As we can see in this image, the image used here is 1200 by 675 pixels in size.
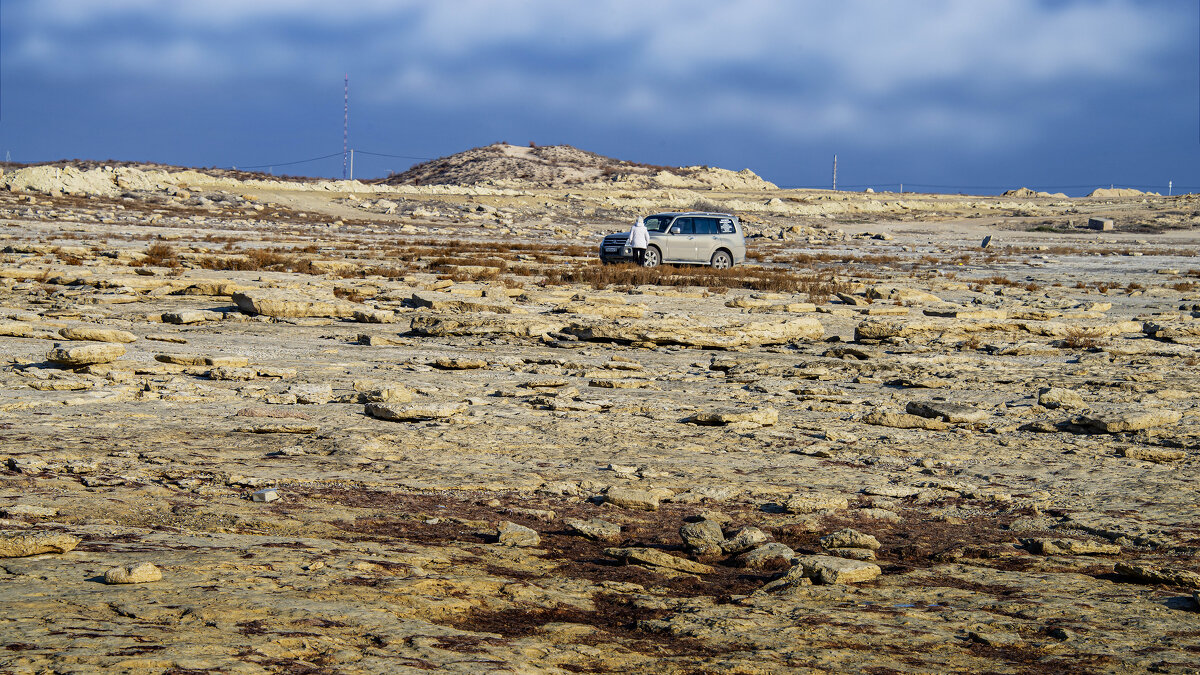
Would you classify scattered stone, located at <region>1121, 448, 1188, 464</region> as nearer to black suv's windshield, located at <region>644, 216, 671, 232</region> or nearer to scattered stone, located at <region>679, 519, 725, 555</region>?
scattered stone, located at <region>679, 519, 725, 555</region>

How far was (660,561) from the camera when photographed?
5328 mm

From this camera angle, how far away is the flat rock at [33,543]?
4.57 m

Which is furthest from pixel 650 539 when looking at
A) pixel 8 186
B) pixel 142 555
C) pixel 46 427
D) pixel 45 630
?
pixel 8 186

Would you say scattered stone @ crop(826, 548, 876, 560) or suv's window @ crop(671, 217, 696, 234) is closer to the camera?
scattered stone @ crop(826, 548, 876, 560)

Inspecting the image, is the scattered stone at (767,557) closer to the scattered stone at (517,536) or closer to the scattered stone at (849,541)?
the scattered stone at (849,541)

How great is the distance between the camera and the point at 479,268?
27109mm

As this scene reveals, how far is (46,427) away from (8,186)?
221 ft

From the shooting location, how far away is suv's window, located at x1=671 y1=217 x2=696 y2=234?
1119 inches

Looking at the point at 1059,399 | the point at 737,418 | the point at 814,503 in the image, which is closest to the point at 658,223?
the point at 1059,399

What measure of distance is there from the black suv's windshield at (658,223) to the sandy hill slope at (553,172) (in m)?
65.5

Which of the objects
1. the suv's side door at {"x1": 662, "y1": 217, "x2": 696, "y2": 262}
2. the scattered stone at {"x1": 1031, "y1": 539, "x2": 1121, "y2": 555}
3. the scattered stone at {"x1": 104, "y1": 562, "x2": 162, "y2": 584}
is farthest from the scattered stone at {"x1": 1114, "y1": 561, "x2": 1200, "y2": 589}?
the suv's side door at {"x1": 662, "y1": 217, "x2": 696, "y2": 262}

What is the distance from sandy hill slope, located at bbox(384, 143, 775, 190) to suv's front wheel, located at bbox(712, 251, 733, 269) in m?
66.0

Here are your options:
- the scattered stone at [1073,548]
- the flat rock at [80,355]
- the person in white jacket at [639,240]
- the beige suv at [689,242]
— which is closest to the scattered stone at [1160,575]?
the scattered stone at [1073,548]

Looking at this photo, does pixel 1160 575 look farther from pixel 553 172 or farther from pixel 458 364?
Result: pixel 553 172
